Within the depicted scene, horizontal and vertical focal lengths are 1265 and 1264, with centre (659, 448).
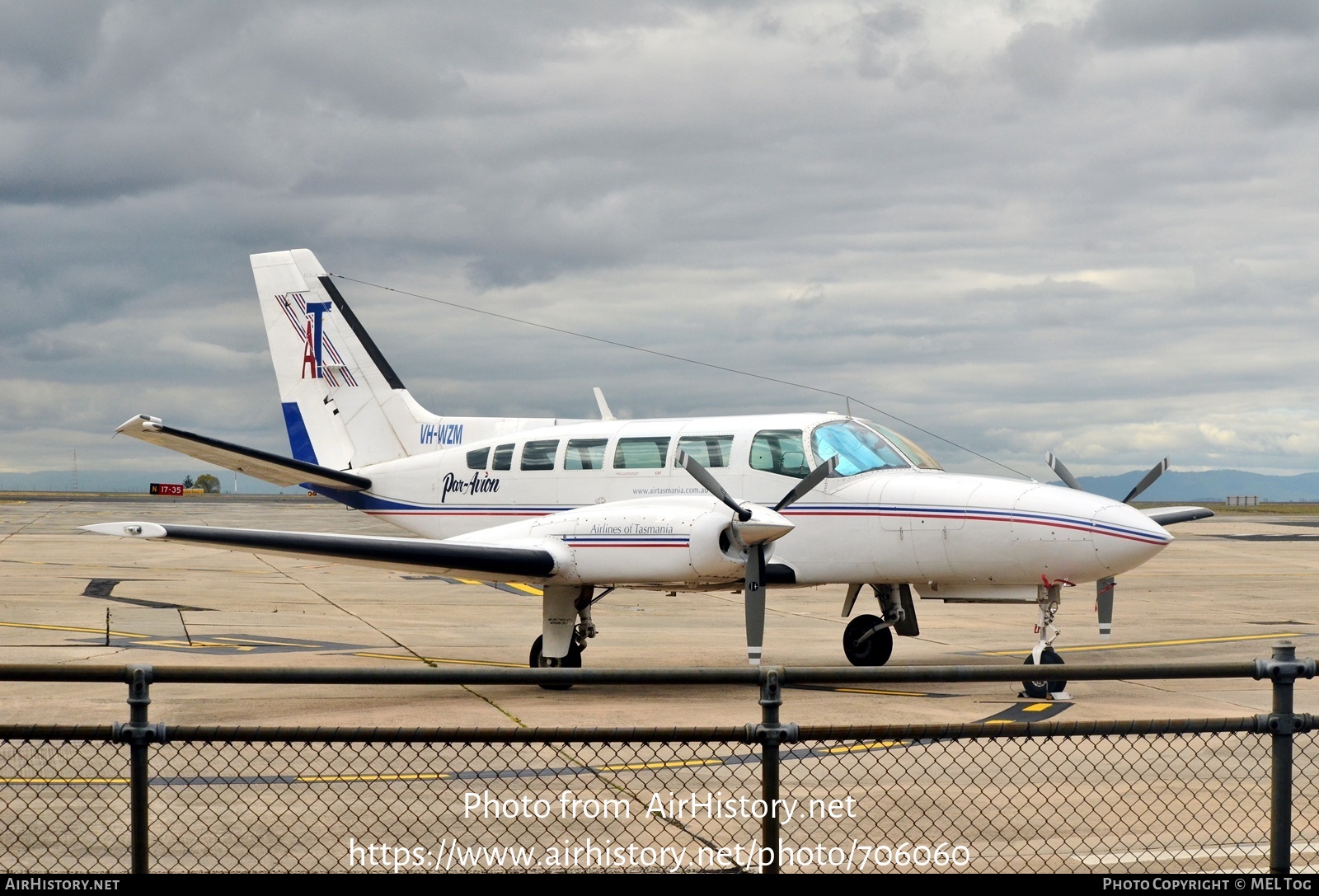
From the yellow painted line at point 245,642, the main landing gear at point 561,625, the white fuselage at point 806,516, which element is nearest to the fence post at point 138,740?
the white fuselage at point 806,516

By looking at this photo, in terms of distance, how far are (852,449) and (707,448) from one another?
1.78 metres

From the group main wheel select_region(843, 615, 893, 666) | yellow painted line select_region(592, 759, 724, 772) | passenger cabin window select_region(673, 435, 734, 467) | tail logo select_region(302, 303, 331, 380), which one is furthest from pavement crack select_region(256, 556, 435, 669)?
main wheel select_region(843, 615, 893, 666)

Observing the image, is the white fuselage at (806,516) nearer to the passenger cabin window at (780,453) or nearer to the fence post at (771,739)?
the passenger cabin window at (780,453)

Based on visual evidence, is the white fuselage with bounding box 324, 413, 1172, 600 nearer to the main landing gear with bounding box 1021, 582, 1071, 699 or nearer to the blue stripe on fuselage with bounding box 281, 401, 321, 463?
the main landing gear with bounding box 1021, 582, 1071, 699

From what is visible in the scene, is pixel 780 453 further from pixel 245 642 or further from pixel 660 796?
pixel 245 642

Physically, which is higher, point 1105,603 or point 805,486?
point 805,486

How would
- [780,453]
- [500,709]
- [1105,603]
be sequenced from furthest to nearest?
[780,453]
[1105,603]
[500,709]

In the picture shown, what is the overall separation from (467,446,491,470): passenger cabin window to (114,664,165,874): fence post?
1204 cm

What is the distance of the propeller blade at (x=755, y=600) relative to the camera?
43.4 ft

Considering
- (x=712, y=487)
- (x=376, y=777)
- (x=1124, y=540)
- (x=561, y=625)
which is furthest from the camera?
(x=561, y=625)

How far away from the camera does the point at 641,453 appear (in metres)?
16.1

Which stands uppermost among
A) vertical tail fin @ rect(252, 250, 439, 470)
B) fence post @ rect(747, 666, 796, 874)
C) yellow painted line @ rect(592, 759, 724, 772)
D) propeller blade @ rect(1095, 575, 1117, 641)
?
vertical tail fin @ rect(252, 250, 439, 470)

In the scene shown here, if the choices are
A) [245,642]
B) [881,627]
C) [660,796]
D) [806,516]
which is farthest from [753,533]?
[245,642]

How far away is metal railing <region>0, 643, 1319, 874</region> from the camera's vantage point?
548cm
